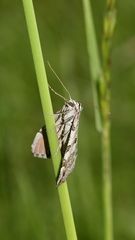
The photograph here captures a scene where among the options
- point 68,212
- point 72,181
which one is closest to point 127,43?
point 72,181

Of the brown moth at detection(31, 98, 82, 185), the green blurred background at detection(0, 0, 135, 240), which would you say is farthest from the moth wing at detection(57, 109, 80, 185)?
the green blurred background at detection(0, 0, 135, 240)

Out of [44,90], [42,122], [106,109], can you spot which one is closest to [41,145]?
[106,109]

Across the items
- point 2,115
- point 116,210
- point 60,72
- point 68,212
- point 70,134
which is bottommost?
point 68,212

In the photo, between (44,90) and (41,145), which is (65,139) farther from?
(44,90)

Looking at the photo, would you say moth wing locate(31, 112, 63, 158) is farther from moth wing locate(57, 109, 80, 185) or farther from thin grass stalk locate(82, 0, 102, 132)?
thin grass stalk locate(82, 0, 102, 132)

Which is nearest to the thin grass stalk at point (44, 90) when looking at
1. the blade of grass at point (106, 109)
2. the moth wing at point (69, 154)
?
the moth wing at point (69, 154)

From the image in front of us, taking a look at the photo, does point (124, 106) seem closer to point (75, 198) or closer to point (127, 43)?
point (127, 43)

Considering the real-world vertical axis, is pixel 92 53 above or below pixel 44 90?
above
